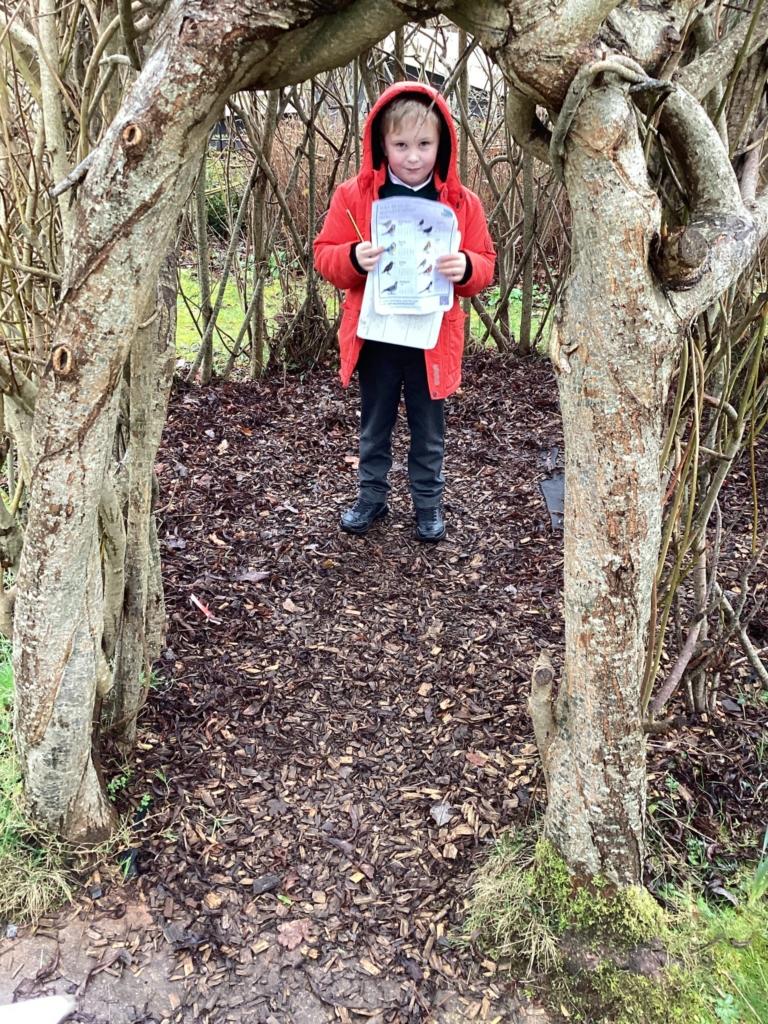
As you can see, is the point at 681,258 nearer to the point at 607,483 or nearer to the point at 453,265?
the point at 607,483

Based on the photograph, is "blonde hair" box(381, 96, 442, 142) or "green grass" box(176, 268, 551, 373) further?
"green grass" box(176, 268, 551, 373)

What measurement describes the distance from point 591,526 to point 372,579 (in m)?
1.63

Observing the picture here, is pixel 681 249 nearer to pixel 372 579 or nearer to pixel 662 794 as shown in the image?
pixel 662 794

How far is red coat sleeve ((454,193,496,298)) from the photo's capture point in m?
2.79

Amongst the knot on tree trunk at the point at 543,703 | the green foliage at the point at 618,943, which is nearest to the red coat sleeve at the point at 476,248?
the knot on tree trunk at the point at 543,703

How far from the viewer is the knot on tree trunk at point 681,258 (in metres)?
1.30

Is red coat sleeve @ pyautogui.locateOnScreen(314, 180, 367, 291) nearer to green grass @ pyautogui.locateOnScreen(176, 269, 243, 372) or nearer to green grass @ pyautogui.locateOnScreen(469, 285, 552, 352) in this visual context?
green grass @ pyautogui.locateOnScreen(176, 269, 243, 372)

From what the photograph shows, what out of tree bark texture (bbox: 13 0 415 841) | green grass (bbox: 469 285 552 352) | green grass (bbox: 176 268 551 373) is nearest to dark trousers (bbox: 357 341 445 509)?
tree bark texture (bbox: 13 0 415 841)

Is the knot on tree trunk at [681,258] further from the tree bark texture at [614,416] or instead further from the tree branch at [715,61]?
the tree branch at [715,61]

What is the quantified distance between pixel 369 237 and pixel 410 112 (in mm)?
483

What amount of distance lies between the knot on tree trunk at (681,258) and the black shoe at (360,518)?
2.08m

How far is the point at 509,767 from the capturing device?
221 centimetres

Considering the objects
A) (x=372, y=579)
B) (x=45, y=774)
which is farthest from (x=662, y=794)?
(x=45, y=774)

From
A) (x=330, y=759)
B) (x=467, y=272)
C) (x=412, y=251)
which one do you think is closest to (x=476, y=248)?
(x=467, y=272)
